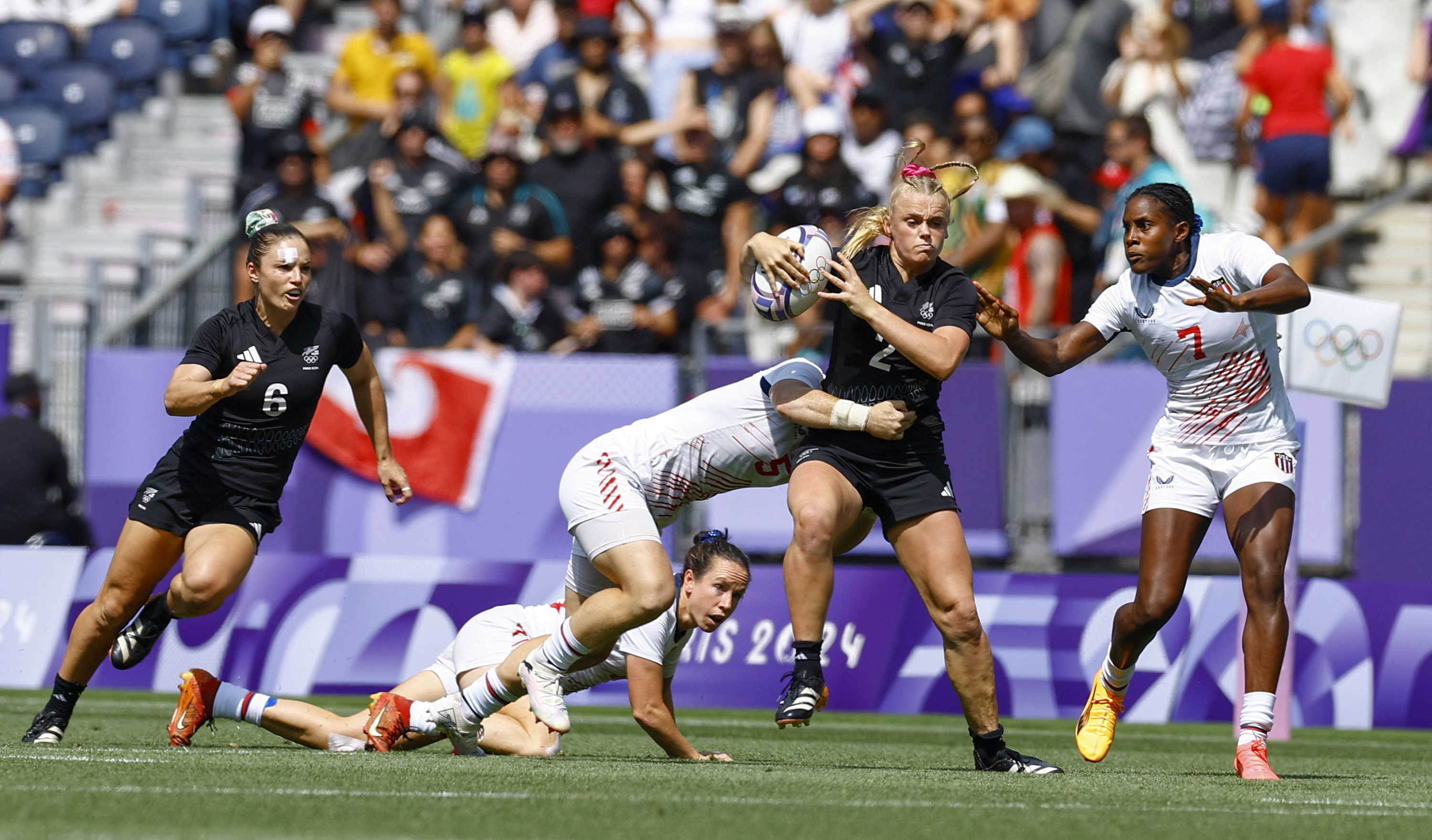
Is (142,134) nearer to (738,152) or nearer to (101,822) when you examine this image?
(738,152)

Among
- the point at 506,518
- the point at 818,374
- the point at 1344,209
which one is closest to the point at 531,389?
the point at 506,518

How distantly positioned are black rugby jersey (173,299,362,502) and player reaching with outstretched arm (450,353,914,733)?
1.27 m

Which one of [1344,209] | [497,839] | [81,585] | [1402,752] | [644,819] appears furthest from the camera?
[1344,209]

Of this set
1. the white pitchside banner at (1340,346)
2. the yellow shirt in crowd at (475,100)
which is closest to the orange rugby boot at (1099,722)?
the white pitchside banner at (1340,346)

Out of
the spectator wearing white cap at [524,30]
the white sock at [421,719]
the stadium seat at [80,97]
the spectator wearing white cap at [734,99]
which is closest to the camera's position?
the white sock at [421,719]

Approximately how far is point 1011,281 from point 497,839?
30.2 feet

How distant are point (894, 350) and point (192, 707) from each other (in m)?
3.16

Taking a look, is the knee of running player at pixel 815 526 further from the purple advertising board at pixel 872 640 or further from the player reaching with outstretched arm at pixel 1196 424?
the purple advertising board at pixel 872 640

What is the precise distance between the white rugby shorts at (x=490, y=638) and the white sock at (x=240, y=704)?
727 millimetres

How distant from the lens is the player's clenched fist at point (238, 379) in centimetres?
727

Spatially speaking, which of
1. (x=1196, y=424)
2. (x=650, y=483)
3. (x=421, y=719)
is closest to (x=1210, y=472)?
(x=1196, y=424)

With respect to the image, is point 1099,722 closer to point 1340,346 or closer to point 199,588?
point 1340,346

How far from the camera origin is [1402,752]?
947 cm

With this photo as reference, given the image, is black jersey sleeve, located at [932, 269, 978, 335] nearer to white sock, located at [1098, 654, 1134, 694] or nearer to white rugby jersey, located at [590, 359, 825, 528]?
white rugby jersey, located at [590, 359, 825, 528]
